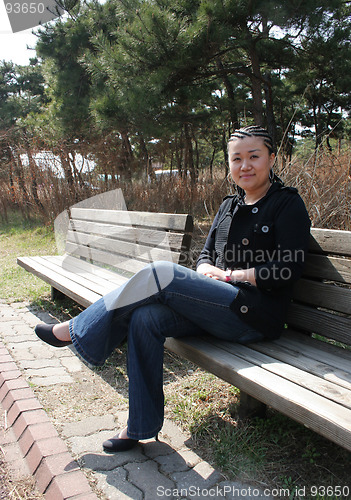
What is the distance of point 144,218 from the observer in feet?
11.2

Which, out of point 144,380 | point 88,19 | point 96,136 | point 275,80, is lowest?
point 144,380

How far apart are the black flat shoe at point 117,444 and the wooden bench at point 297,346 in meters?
0.47

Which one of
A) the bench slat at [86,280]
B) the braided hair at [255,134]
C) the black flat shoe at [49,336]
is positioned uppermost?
the braided hair at [255,134]

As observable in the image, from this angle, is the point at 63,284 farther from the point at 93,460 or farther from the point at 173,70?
the point at 173,70

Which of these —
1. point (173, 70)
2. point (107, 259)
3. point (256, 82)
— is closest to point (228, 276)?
point (107, 259)

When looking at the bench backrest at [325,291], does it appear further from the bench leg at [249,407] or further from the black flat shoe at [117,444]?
the black flat shoe at [117,444]

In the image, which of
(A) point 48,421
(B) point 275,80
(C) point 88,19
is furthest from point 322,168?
(C) point 88,19

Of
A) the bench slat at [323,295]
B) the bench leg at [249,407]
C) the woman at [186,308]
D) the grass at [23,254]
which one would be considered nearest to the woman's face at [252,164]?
the woman at [186,308]

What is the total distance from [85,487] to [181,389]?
95 centimetres

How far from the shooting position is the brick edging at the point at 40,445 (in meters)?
1.73

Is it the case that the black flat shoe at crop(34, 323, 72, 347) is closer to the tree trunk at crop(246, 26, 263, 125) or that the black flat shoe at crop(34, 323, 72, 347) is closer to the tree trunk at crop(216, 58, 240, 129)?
the tree trunk at crop(246, 26, 263, 125)

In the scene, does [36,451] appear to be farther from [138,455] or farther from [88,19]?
[88,19]

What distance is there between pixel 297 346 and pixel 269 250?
1.56ft

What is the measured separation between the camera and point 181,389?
2588 millimetres
